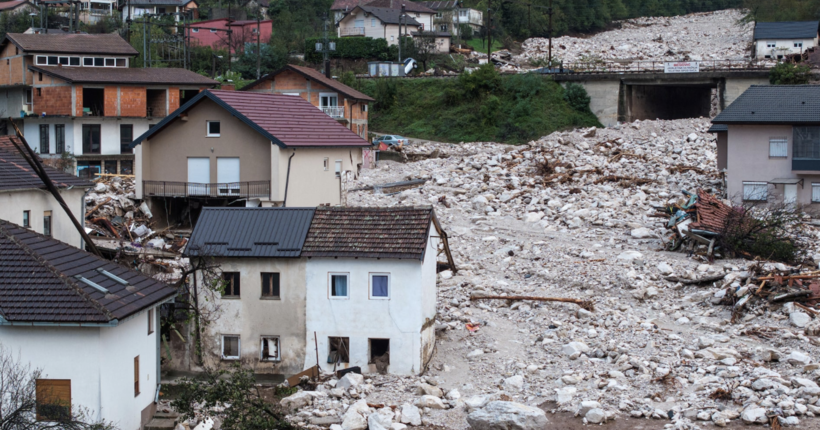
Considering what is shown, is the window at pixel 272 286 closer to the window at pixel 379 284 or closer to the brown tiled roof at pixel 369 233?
the brown tiled roof at pixel 369 233

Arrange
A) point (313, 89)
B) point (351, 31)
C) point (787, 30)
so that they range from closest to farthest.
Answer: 1. point (313, 89)
2. point (787, 30)
3. point (351, 31)

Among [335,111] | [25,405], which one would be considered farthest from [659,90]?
[25,405]

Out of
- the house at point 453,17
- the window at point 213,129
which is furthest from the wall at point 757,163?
the house at point 453,17

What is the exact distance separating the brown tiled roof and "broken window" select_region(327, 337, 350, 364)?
78.5 inches

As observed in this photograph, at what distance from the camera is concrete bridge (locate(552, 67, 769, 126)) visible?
52.8 meters

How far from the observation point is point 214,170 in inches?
1283

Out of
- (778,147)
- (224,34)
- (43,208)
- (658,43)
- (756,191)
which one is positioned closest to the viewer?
(43,208)

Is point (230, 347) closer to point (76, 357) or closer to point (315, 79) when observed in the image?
point (76, 357)

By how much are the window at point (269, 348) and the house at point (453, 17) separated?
67.7 metres

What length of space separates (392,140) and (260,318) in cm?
3373

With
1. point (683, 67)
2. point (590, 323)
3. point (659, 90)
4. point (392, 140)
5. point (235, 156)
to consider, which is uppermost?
point (683, 67)

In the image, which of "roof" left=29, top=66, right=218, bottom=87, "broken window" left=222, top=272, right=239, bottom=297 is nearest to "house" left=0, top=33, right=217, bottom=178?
"roof" left=29, top=66, right=218, bottom=87

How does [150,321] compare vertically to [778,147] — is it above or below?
below

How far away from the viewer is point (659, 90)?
198ft
